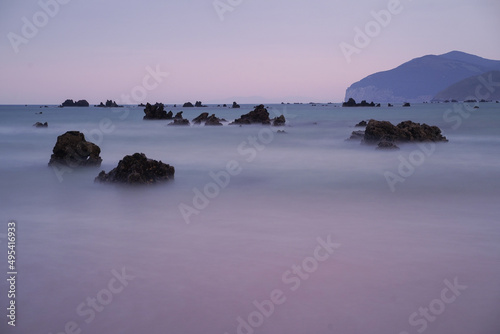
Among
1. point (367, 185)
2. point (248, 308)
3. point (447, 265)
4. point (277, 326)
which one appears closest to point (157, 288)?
point (248, 308)

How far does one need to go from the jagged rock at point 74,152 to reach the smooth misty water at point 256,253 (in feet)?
6.59

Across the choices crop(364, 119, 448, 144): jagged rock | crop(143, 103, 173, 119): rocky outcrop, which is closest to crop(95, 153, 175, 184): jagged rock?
crop(364, 119, 448, 144): jagged rock

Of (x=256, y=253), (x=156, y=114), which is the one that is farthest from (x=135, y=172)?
(x=156, y=114)

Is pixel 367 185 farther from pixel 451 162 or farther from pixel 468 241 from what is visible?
pixel 451 162

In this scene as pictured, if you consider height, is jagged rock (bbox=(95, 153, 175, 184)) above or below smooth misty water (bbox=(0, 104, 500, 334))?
above

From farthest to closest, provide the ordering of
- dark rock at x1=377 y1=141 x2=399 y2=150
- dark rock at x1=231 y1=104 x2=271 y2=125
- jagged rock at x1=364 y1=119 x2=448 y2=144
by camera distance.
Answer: dark rock at x1=231 y1=104 x2=271 y2=125
jagged rock at x1=364 y1=119 x2=448 y2=144
dark rock at x1=377 y1=141 x2=399 y2=150

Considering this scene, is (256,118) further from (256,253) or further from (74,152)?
Answer: (256,253)

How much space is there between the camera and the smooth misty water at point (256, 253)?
4.44 m

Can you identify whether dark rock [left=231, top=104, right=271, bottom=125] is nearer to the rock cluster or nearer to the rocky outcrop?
the rock cluster

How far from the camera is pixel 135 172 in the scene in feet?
37.2

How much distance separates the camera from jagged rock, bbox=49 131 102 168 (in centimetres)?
1495

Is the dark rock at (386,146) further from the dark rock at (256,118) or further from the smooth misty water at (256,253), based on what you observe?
the dark rock at (256,118)

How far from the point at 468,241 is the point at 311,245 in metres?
2.39

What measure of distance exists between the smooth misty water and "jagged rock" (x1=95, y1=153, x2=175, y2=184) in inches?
17.0
